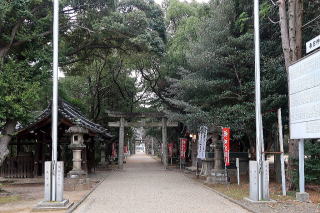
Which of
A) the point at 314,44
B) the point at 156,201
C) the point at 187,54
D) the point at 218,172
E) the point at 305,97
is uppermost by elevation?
the point at 187,54

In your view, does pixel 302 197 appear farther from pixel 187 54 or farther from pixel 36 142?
pixel 36 142

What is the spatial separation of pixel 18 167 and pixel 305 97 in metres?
14.7

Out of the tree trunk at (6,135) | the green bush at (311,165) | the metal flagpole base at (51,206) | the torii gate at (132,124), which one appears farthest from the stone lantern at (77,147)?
the torii gate at (132,124)

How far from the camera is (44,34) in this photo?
15047mm

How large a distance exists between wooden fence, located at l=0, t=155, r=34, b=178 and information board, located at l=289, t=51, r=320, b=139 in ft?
44.5

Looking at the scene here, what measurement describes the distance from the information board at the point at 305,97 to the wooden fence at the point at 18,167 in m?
13.6

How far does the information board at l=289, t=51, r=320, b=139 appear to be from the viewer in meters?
9.44

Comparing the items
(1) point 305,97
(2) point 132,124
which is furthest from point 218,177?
(2) point 132,124

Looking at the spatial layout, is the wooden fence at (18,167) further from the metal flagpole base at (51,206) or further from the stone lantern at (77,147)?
the metal flagpole base at (51,206)

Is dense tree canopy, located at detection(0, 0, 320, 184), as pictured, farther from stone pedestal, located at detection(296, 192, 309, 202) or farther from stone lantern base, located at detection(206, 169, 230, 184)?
stone pedestal, located at detection(296, 192, 309, 202)

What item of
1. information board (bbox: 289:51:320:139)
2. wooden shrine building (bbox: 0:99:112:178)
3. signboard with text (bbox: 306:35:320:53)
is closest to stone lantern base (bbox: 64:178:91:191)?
wooden shrine building (bbox: 0:99:112:178)

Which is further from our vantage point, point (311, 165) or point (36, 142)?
point (36, 142)

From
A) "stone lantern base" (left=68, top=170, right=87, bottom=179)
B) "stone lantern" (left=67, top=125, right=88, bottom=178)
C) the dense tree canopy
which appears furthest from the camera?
"stone lantern" (left=67, top=125, right=88, bottom=178)

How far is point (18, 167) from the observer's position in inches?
733
